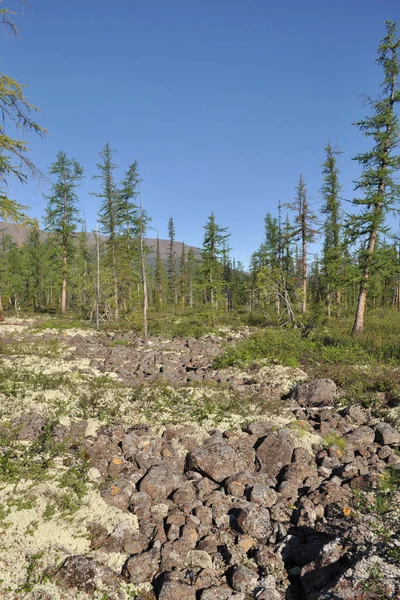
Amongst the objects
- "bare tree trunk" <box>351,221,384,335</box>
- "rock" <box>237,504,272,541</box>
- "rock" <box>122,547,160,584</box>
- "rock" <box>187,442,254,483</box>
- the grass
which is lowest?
"rock" <box>122,547,160,584</box>

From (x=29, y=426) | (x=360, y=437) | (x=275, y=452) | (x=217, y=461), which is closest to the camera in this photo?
(x=217, y=461)

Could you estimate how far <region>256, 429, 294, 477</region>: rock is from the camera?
20.9 feet

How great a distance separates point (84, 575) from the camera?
3.84 metres

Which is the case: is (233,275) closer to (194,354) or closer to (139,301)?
(139,301)

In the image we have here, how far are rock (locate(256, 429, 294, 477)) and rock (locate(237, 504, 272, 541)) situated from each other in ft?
4.58

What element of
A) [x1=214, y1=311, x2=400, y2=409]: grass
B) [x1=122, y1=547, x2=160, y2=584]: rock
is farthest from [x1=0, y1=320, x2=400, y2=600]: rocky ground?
[x1=214, y1=311, x2=400, y2=409]: grass

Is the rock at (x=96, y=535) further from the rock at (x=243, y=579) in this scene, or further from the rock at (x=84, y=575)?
the rock at (x=243, y=579)

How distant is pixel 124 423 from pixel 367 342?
40.6 ft

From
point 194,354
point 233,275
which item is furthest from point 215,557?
point 233,275

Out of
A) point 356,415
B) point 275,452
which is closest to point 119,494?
point 275,452

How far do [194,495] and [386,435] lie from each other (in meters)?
4.51

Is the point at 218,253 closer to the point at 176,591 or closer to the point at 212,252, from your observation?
the point at 212,252

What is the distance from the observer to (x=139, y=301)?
26047 mm

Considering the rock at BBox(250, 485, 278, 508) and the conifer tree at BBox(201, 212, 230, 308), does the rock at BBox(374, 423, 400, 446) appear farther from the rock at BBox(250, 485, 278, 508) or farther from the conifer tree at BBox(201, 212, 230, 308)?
the conifer tree at BBox(201, 212, 230, 308)
